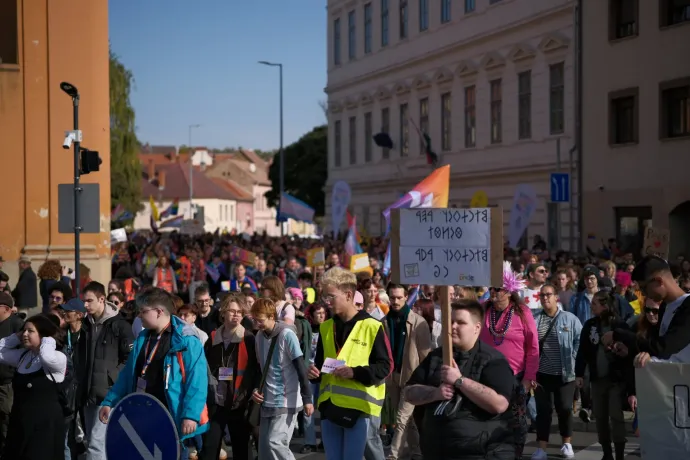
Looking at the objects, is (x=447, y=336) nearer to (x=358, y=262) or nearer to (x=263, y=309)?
(x=263, y=309)

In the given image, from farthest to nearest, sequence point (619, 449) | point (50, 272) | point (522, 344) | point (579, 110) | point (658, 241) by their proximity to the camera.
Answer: point (579, 110), point (658, 241), point (50, 272), point (619, 449), point (522, 344)

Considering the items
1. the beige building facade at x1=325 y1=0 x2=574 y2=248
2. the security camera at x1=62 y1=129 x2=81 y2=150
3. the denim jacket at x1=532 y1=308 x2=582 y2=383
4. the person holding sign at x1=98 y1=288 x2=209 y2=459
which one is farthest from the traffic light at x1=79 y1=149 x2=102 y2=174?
the beige building facade at x1=325 y1=0 x2=574 y2=248

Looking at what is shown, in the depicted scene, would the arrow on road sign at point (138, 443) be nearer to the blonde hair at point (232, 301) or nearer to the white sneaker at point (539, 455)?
the blonde hair at point (232, 301)

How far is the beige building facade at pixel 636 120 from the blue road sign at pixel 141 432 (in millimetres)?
24167

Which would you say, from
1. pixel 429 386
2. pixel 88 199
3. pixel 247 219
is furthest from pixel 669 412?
pixel 247 219

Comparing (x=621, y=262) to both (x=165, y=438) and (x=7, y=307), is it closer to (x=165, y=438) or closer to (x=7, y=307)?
(x=7, y=307)

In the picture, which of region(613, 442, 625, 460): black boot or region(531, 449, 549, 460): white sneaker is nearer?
region(613, 442, 625, 460): black boot

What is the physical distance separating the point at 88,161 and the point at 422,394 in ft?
39.9

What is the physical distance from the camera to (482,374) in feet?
20.5

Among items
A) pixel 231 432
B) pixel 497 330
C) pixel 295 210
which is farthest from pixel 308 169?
pixel 231 432

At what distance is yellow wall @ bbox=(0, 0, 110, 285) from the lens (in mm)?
24016

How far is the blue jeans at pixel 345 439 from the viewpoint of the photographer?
28.2ft

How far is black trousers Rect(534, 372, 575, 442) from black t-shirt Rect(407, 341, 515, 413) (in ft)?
18.1

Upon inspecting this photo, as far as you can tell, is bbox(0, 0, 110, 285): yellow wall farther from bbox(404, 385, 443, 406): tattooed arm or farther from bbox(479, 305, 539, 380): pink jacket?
bbox(404, 385, 443, 406): tattooed arm
